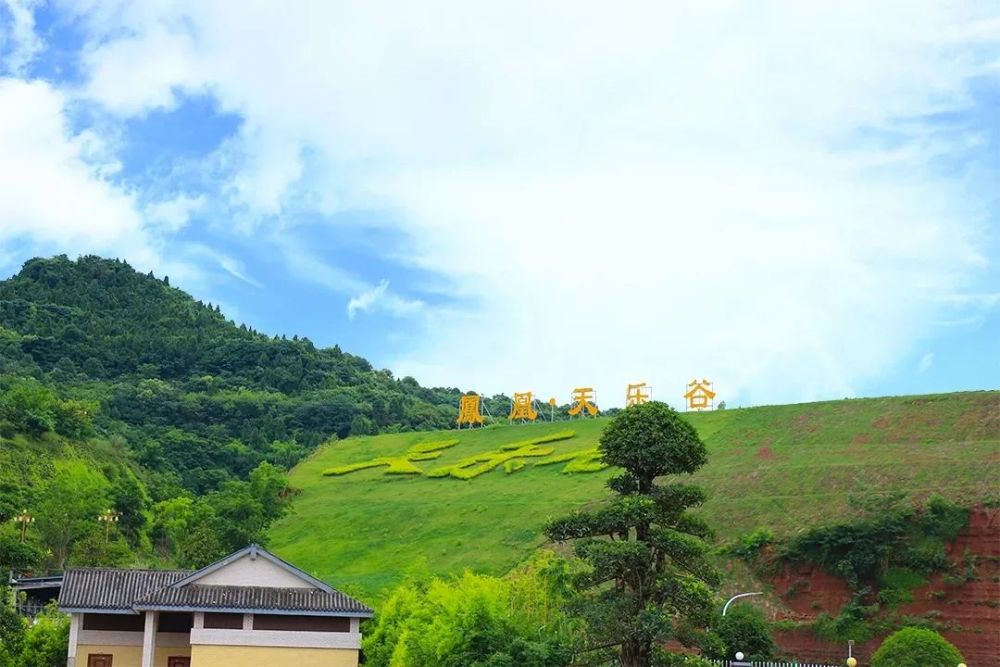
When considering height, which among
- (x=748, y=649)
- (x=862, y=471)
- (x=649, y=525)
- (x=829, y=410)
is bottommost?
(x=748, y=649)

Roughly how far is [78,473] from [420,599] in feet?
142

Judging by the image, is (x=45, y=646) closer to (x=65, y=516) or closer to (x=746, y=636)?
(x=746, y=636)

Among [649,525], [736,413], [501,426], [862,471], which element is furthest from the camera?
[501,426]

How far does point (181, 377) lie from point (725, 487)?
272 ft

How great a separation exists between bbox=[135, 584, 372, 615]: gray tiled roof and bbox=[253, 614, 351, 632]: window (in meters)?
0.44

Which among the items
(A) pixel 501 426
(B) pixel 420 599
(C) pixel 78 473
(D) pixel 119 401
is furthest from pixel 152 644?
(D) pixel 119 401

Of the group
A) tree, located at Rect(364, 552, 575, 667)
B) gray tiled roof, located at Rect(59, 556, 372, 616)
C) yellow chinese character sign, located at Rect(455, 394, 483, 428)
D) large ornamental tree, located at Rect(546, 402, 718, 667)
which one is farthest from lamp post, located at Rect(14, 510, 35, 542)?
large ornamental tree, located at Rect(546, 402, 718, 667)

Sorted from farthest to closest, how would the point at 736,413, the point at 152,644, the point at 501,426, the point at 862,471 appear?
1. the point at 501,426
2. the point at 736,413
3. the point at 862,471
4. the point at 152,644

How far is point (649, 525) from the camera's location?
28609 millimetres

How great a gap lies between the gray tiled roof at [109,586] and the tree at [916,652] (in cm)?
2067

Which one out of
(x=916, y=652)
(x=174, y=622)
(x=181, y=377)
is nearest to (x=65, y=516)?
(x=174, y=622)

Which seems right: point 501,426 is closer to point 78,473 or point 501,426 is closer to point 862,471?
point 78,473

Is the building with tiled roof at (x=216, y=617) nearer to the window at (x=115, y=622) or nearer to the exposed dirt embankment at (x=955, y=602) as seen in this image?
the window at (x=115, y=622)

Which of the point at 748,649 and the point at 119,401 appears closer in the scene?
the point at 748,649
